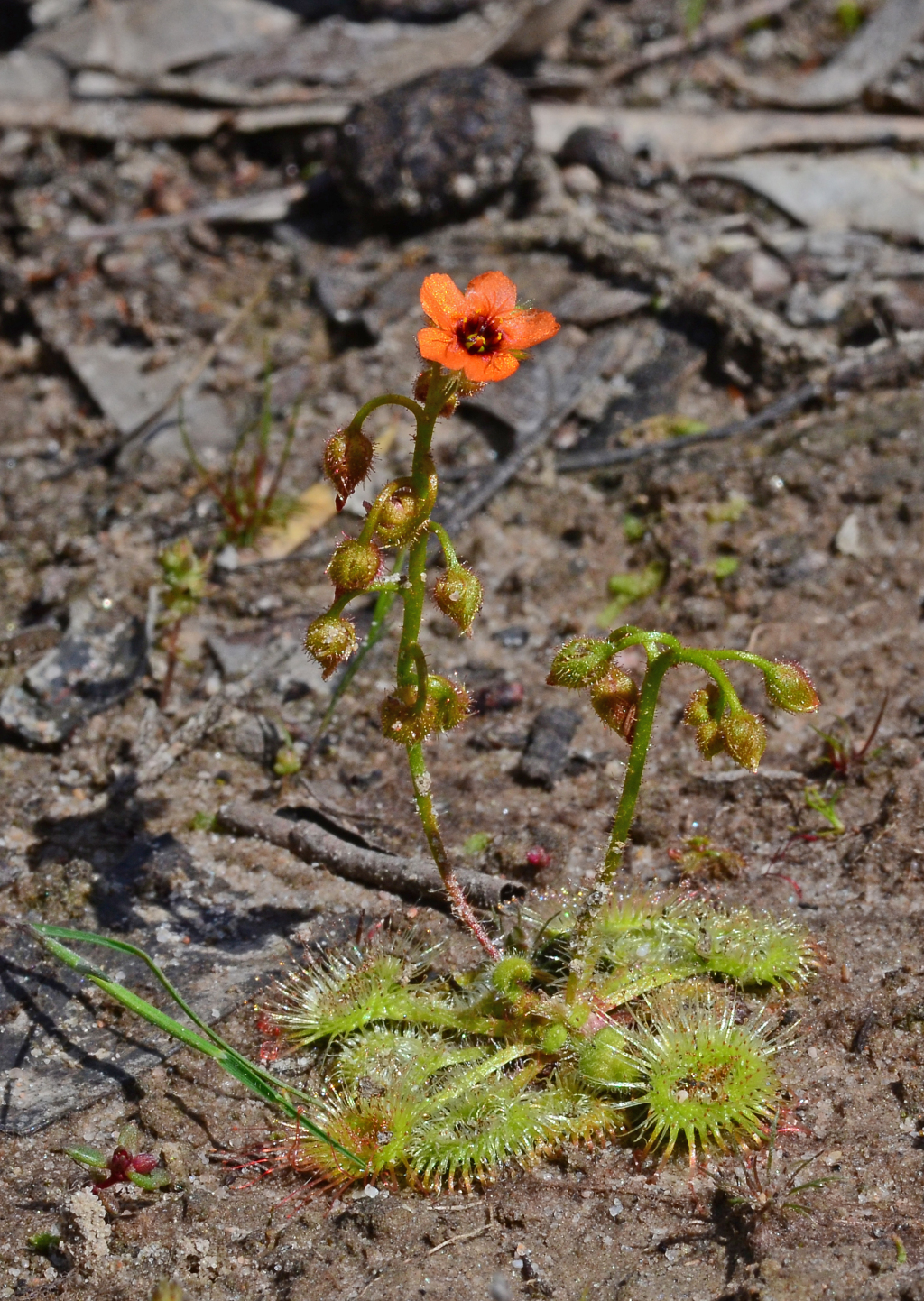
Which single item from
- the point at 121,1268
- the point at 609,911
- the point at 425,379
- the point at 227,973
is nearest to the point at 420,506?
the point at 425,379

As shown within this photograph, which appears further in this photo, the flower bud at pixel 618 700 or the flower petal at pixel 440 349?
the flower bud at pixel 618 700

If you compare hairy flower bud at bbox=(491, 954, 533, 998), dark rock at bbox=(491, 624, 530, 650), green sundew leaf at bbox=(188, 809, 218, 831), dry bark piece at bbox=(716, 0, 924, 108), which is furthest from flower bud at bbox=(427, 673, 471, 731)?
dry bark piece at bbox=(716, 0, 924, 108)

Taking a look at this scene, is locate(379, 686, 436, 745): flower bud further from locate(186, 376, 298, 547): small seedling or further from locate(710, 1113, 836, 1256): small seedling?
locate(186, 376, 298, 547): small seedling

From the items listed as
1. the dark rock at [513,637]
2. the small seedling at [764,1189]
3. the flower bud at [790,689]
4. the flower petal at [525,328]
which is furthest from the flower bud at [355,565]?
the dark rock at [513,637]

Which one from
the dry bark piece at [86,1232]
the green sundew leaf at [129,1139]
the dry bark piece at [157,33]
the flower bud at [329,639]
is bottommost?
the dry bark piece at [86,1232]

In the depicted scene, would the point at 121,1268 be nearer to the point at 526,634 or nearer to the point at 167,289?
the point at 526,634

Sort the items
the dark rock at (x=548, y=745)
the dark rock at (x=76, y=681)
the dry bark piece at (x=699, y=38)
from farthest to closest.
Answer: the dry bark piece at (x=699, y=38) < the dark rock at (x=76, y=681) < the dark rock at (x=548, y=745)

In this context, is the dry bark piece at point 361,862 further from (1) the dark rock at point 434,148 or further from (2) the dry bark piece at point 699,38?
(2) the dry bark piece at point 699,38

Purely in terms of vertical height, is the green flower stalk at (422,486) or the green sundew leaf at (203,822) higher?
the green flower stalk at (422,486)
